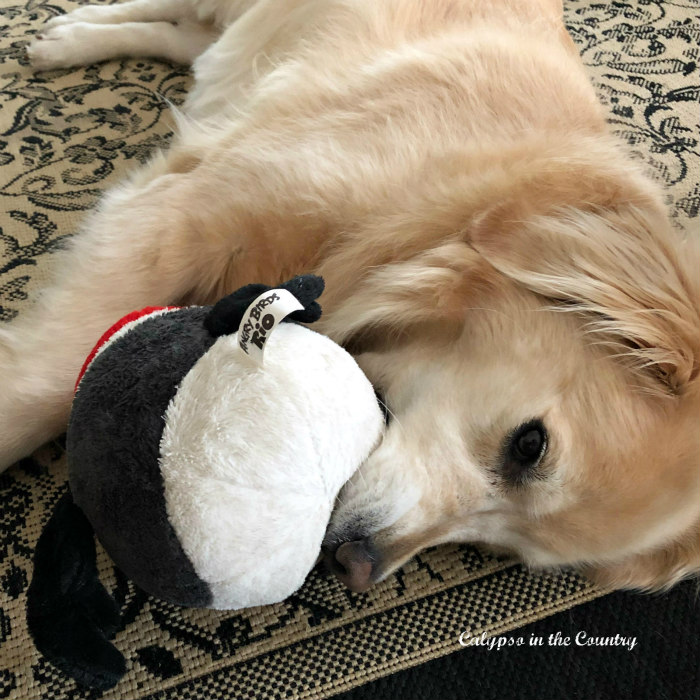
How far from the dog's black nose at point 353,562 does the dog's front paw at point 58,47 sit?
1.74m

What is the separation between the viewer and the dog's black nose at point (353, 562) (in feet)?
3.02

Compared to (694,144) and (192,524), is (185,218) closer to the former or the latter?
(192,524)

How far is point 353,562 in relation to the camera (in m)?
0.92

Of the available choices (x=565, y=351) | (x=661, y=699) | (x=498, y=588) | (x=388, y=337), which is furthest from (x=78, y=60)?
(x=661, y=699)

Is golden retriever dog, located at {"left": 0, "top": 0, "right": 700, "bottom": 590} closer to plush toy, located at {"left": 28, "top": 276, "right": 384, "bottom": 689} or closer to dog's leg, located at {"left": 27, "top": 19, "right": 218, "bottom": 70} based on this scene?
plush toy, located at {"left": 28, "top": 276, "right": 384, "bottom": 689}

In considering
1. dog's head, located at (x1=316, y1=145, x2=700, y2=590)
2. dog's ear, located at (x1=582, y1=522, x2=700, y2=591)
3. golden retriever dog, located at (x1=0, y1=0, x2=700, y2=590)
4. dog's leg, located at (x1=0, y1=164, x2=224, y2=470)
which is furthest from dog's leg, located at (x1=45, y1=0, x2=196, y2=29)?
dog's ear, located at (x1=582, y1=522, x2=700, y2=591)

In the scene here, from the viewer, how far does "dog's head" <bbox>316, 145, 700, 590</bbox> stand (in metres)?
0.94

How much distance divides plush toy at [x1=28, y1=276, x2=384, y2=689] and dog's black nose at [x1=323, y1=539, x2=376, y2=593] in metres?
0.12

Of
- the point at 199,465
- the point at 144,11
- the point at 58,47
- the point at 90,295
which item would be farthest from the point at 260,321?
the point at 144,11

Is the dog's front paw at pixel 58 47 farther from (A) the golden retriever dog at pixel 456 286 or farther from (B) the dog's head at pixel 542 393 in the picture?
(B) the dog's head at pixel 542 393

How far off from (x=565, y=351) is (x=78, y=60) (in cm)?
175

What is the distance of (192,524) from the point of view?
26.5 inches

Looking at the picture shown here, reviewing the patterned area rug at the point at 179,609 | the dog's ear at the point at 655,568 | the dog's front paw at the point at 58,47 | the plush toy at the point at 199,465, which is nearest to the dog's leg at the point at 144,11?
the dog's front paw at the point at 58,47

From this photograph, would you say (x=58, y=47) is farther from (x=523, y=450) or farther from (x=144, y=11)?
(x=523, y=450)
